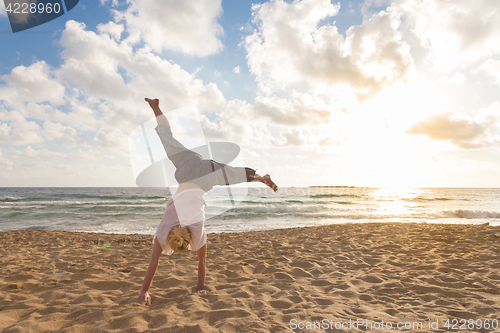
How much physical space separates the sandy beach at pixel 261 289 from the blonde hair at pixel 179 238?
2.28 feet

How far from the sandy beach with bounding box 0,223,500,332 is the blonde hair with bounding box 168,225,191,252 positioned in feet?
2.28

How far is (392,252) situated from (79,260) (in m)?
6.69

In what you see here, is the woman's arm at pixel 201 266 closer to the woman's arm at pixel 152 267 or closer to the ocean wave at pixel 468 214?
the woman's arm at pixel 152 267

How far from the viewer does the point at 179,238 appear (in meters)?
2.56

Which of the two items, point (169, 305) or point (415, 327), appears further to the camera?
point (169, 305)

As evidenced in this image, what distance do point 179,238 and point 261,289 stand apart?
157cm

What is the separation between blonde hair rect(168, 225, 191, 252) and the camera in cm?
253

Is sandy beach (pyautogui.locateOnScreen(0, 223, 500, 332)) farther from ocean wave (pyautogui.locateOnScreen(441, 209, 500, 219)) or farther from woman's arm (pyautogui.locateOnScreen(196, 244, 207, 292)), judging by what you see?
ocean wave (pyautogui.locateOnScreen(441, 209, 500, 219))

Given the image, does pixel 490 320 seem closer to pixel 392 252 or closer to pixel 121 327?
pixel 392 252

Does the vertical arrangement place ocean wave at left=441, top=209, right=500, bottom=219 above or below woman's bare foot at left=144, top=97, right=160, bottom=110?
below

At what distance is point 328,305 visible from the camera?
2.90 m

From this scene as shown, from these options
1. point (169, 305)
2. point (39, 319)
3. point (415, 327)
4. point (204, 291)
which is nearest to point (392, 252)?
point (415, 327)

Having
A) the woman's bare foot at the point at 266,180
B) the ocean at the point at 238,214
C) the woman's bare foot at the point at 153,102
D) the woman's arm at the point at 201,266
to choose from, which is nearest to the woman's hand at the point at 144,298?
the woman's arm at the point at 201,266

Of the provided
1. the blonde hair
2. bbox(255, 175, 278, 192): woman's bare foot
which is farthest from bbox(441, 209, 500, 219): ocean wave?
the blonde hair
